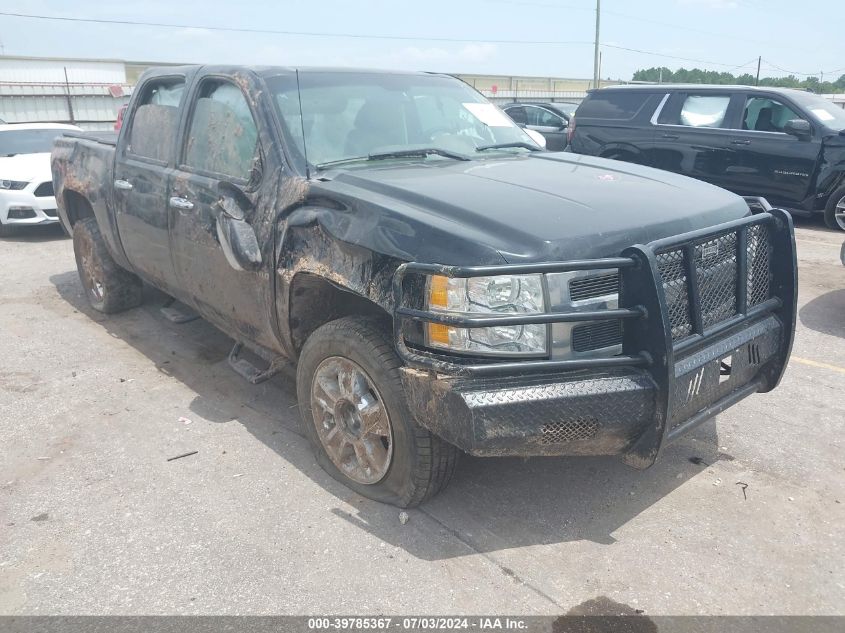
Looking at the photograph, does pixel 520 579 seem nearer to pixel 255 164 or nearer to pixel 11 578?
pixel 11 578

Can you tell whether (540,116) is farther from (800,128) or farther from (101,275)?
(101,275)

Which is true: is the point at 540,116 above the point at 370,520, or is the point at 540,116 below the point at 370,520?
above

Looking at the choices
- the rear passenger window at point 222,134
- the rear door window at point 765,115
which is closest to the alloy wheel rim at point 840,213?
the rear door window at point 765,115

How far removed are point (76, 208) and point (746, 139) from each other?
8099 mm

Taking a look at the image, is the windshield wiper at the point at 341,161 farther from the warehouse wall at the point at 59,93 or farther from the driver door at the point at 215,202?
the warehouse wall at the point at 59,93

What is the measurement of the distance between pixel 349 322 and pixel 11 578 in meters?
1.67

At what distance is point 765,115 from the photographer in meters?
9.38

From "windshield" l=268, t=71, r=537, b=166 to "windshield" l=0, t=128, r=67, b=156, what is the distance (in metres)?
8.04

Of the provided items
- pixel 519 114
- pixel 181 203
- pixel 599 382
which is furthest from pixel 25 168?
pixel 519 114

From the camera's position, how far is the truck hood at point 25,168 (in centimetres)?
933

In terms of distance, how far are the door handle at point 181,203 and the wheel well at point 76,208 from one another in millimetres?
2230

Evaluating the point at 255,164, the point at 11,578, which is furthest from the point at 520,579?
the point at 255,164

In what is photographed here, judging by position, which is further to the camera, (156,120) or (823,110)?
(823,110)

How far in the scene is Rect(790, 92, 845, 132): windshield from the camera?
900 cm
